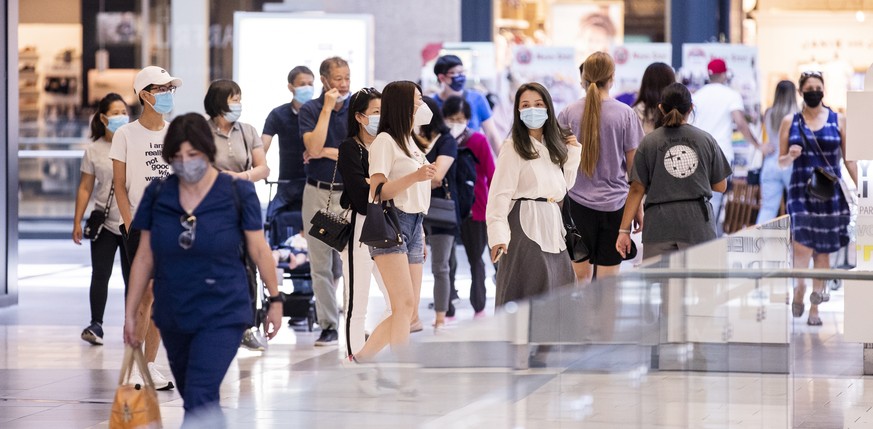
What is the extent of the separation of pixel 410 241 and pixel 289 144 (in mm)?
2562

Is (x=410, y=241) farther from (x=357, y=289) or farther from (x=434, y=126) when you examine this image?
(x=434, y=126)

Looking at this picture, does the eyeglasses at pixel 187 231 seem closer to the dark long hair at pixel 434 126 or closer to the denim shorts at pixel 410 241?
the denim shorts at pixel 410 241

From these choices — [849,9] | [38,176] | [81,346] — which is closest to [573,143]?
[81,346]

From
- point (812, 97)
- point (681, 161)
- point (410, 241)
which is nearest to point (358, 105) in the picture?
point (410, 241)

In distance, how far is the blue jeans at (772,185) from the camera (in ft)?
39.5

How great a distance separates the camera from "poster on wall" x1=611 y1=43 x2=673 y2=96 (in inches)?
583

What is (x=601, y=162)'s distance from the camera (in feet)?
27.3

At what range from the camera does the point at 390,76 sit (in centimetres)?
1644

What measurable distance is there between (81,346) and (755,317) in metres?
4.71

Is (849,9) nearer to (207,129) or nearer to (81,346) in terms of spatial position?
(81,346)

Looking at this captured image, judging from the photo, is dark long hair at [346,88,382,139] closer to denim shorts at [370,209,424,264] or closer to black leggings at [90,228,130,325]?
denim shorts at [370,209,424,264]

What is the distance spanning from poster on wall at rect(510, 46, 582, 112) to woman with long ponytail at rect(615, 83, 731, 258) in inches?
273

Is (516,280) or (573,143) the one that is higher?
(573,143)

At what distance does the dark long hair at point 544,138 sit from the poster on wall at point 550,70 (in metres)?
7.37
